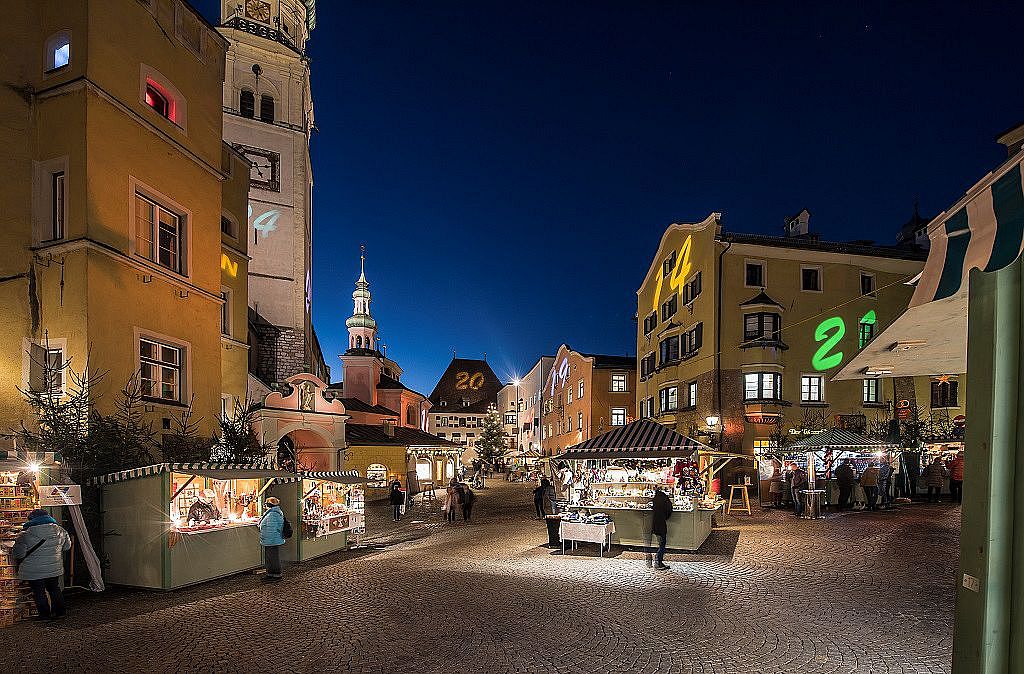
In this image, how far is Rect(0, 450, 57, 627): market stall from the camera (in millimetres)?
10172

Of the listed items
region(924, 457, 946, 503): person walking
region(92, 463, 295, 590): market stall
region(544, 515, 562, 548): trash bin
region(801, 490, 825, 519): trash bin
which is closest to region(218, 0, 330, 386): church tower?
region(92, 463, 295, 590): market stall

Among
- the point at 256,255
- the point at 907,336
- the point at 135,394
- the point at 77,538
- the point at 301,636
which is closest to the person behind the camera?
the point at 907,336

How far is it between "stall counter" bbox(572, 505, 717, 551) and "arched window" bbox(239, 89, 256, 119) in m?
32.5

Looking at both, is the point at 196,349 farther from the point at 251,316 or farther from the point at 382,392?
the point at 382,392

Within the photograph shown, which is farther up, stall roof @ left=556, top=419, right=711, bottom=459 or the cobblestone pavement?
stall roof @ left=556, top=419, right=711, bottom=459

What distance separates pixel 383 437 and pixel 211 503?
82.3ft

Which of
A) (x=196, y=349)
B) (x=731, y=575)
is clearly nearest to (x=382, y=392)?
(x=196, y=349)

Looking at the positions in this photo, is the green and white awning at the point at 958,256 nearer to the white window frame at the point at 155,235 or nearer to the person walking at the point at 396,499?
the white window frame at the point at 155,235

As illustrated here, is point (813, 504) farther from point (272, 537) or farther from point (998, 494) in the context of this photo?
point (998, 494)

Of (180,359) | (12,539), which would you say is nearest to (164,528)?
(12,539)

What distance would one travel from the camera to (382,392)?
157 feet

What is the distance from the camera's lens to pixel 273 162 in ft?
125

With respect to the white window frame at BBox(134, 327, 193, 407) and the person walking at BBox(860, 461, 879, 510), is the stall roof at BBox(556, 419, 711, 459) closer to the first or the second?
the person walking at BBox(860, 461, 879, 510)

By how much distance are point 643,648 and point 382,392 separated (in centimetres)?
4083
